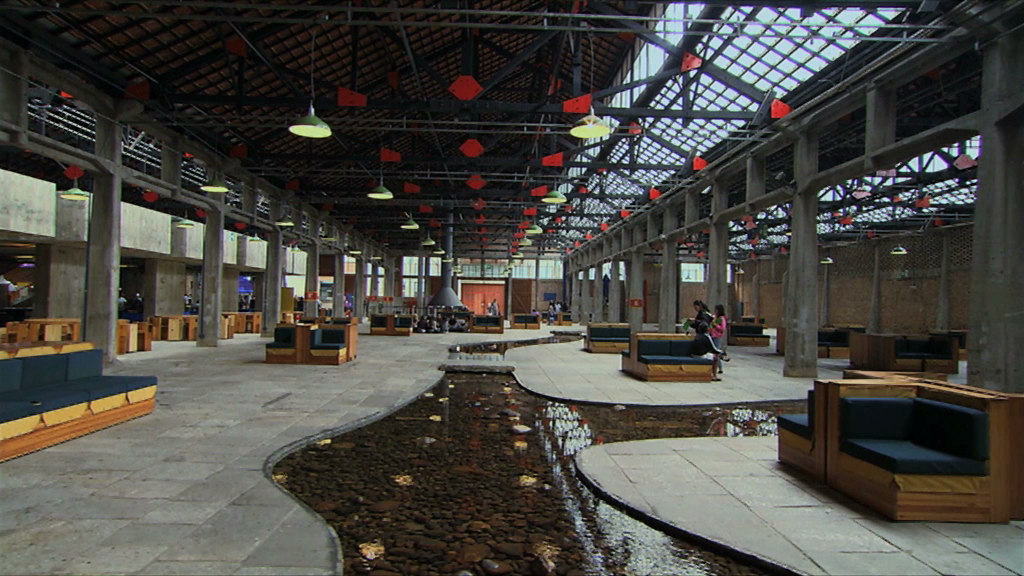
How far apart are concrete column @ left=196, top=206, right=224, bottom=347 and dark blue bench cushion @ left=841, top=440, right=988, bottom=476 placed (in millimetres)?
16452

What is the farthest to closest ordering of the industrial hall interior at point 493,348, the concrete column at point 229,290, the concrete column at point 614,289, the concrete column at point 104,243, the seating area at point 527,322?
the concrete column at point 614,289
the seating area at point 527,322
the concrete column at point 229,290
the concrete column at point 104,243
the industrial hall interior at point 493,348

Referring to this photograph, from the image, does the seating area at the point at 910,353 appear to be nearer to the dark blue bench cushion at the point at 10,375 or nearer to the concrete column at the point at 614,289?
the dark blue bench cushion at the point at 10,375

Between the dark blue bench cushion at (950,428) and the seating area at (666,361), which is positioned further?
the seating area at (666,361)

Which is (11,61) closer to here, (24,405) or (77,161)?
(77,161)

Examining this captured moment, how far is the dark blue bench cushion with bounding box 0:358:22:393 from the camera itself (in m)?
5.46

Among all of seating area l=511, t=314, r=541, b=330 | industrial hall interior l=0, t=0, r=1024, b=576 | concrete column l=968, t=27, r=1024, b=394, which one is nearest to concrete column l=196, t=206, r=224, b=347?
industrial hall interior l=0, t=0, r=1024, b=576

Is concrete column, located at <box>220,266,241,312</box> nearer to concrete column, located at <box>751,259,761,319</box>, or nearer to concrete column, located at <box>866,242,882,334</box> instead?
concrete column, located at <box>866,242,882,334</box>

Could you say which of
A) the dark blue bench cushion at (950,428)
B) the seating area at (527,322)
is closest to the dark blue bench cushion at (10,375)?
the dark blue bench cushion at (950,428)

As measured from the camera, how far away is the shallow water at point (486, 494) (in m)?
3.28

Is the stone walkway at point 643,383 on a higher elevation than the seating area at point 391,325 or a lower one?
lower

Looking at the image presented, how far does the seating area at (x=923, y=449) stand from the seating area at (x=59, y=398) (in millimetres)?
6669

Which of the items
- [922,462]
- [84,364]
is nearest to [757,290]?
[922,462]

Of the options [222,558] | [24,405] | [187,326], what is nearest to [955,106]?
[222,558]

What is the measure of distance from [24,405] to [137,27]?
24.9ft
